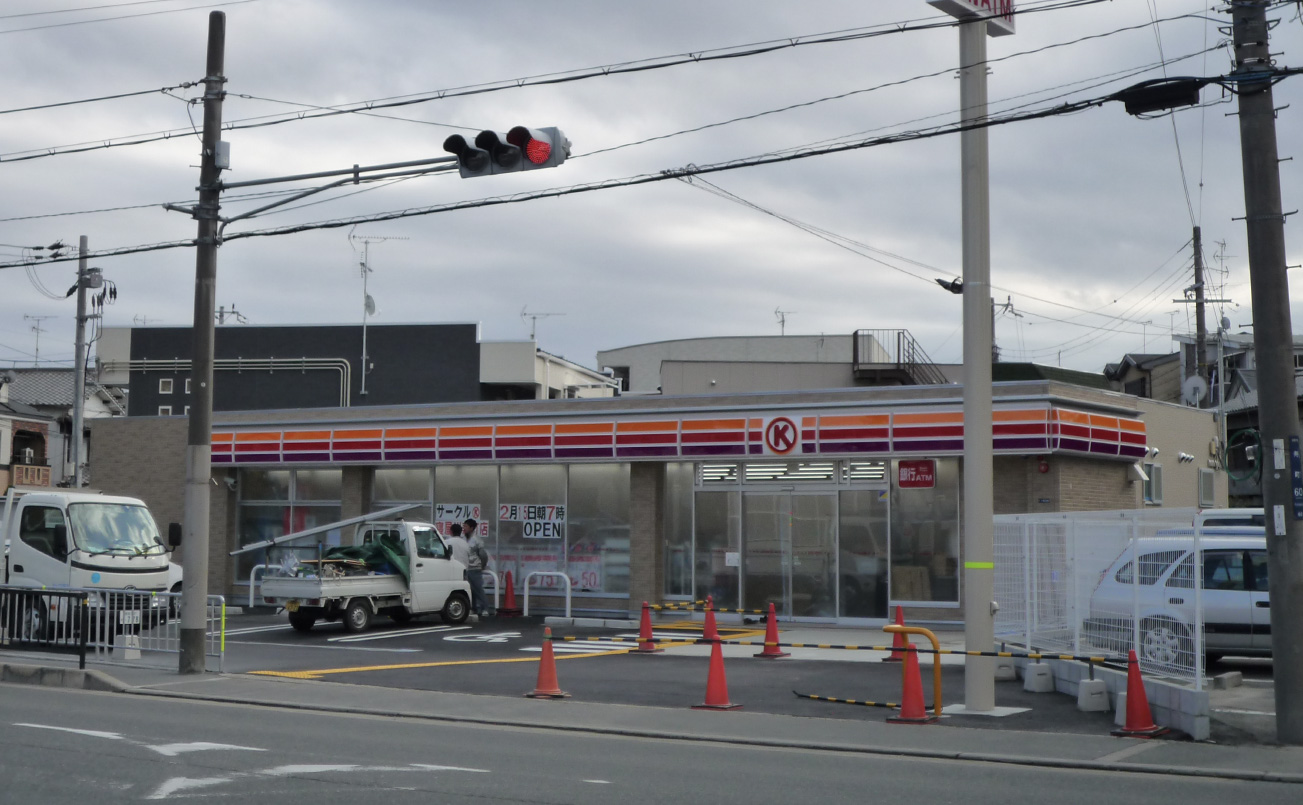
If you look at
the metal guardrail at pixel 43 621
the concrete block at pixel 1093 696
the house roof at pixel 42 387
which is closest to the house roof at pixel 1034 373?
the concrete block at pixel 1093 696

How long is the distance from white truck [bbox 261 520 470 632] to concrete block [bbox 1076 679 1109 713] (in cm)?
1341

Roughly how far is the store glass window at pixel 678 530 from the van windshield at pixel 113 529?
9.83m

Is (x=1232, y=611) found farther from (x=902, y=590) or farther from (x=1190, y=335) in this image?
(x=1190, y=335)

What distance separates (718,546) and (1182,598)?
1370cm

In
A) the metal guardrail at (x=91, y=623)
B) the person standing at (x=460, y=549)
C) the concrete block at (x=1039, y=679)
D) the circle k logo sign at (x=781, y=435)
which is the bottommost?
the concrete block at (x=1039, y=679)

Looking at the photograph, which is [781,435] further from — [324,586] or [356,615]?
[324,586]

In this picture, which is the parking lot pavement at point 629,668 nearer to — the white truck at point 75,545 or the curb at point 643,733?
the curb at point 643,733

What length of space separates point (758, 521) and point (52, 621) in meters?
13.2

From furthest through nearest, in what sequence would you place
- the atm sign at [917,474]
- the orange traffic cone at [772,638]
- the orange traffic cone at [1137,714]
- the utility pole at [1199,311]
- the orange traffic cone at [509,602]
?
the utility pole at [1199,311] < the orange traffic cone at [509,602] < the atm sign at [917,474] < the orange traffic cone at [772,638] < the orange traffic cone at [1137,714]

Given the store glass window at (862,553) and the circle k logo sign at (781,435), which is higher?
the circle k logo sign at (781,435)

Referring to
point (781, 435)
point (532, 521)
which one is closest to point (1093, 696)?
point (781, 435)

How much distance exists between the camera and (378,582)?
23.4 m

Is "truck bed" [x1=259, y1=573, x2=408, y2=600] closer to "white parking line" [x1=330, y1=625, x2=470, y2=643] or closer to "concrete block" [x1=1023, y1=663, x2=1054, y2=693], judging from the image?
"white parking line" [x1=330, y1=625, x2=470, y2=643]

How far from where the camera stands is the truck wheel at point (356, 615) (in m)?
23.0
